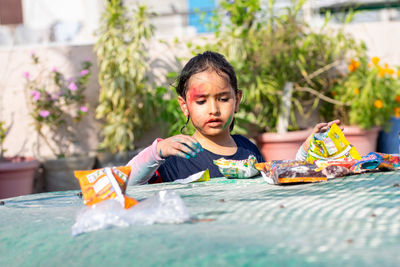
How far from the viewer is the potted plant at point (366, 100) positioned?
14.3ft

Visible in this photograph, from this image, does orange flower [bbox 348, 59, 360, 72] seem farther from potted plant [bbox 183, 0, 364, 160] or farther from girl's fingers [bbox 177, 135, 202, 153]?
girl's fingers [bbox 177, 135, 202, 153]

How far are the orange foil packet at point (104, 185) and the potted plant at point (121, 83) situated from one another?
3.56 meters

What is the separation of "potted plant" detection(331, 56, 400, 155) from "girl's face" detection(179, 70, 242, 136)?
2.75 m

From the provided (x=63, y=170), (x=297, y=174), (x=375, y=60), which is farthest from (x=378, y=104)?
(x=297, y=174)

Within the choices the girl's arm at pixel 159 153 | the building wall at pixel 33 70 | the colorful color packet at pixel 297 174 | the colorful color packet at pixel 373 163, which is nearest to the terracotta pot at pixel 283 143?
the building wall at pixel 33 70

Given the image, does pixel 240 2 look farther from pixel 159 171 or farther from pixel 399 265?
pixel 399 265

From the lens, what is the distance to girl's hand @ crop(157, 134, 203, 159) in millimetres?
1281

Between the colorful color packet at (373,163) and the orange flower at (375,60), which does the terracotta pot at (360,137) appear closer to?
the orange flower at (375,60)

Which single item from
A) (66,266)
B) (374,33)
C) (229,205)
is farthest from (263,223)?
(374,33)

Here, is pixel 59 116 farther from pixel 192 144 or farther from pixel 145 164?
pixel 192 144

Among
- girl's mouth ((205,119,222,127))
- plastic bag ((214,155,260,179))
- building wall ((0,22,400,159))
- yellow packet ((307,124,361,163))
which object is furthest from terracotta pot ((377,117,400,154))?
plastic bag ((214,155,260,179))

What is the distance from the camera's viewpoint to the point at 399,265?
45cm

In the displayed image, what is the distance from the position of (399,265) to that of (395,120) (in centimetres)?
460

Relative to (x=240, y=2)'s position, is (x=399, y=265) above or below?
below
